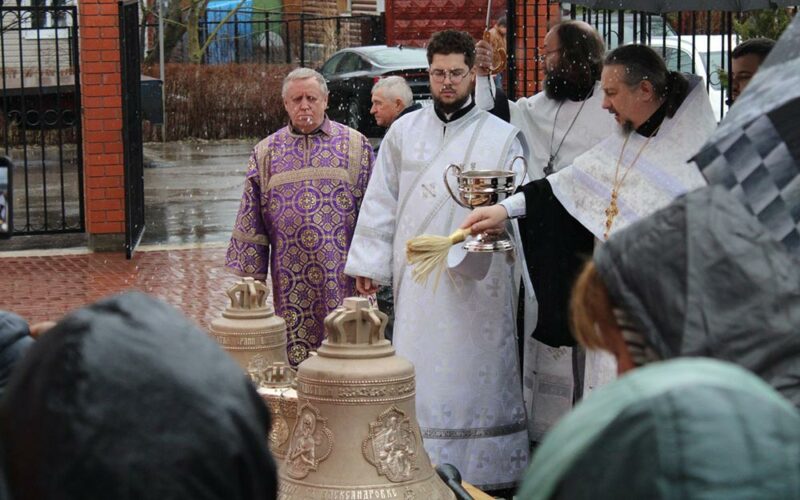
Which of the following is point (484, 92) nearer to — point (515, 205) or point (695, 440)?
point (515, 205)

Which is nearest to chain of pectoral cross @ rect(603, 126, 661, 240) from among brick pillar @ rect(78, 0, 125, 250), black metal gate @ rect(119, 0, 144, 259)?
black metal gate @ rect(119, 0, 144, 259)

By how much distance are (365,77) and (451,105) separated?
1789 cm

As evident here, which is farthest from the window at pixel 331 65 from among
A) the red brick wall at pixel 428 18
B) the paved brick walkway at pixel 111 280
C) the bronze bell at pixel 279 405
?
the bronze bell at pixel 279 405

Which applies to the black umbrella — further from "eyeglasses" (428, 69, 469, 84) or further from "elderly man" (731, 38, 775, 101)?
"elderly man" (731, 38, 775, 101)

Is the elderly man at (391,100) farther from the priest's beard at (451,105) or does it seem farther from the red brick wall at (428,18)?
the red brick wall at (428,18)

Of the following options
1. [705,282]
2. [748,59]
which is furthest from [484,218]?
[705,282]

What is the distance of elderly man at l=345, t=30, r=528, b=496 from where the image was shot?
20.6ft

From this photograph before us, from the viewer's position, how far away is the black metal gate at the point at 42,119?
1353 cm

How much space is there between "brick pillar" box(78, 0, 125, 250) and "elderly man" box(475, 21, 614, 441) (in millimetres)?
6586

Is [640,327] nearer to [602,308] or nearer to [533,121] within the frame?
[602,308]

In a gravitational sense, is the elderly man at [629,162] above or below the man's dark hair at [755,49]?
below

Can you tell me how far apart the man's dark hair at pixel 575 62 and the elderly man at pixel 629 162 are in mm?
1042

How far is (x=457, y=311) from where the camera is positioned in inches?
247

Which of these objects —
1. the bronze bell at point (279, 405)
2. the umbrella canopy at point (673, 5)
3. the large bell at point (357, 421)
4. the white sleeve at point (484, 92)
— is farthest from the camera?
the umbrella canopy at point (673, 5)
